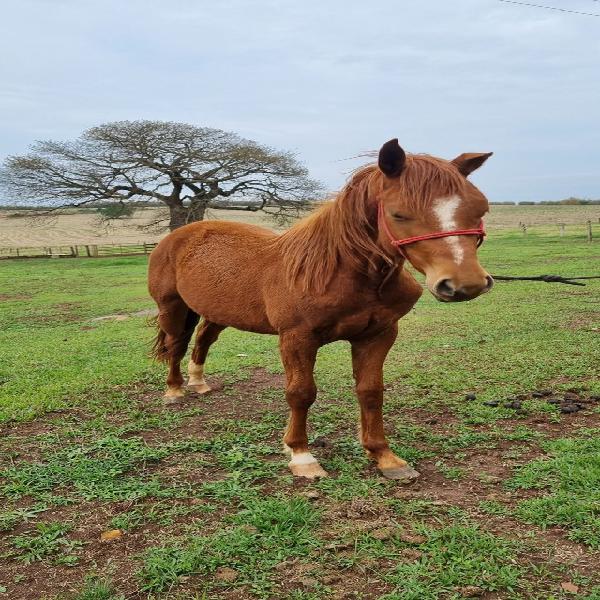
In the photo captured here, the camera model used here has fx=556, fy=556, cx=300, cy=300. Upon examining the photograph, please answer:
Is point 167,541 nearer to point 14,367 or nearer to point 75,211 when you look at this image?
point 14,367

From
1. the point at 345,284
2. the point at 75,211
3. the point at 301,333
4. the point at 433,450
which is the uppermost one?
the point at 75,211

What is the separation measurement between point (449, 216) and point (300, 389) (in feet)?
5.11

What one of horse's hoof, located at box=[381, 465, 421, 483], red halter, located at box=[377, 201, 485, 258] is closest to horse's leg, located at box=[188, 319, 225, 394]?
horse's hoof, located at box=[381, 465, 421, 483]

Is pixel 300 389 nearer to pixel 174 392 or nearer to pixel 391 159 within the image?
pixel 391 159

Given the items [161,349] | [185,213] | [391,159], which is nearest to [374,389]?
[391,159]

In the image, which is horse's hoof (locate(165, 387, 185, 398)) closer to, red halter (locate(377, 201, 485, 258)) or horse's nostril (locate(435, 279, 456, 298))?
red halter (locate(377, 201, 485, 258))

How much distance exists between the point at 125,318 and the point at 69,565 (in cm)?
888

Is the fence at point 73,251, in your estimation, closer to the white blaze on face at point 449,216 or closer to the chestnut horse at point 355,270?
the chestnut horse at point 355,270

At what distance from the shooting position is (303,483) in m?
3.61

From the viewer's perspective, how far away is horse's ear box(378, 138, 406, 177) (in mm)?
2906

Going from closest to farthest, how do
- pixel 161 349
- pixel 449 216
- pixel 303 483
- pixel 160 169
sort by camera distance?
pixel 449 216
pixel 303 483
pixel 161 349
pixel 160 169

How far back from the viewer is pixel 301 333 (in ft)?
12.0

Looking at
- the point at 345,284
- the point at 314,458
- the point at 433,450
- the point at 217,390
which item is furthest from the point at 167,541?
the point at 217,390

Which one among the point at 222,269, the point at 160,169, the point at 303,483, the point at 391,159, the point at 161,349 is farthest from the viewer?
the point at 160,169
